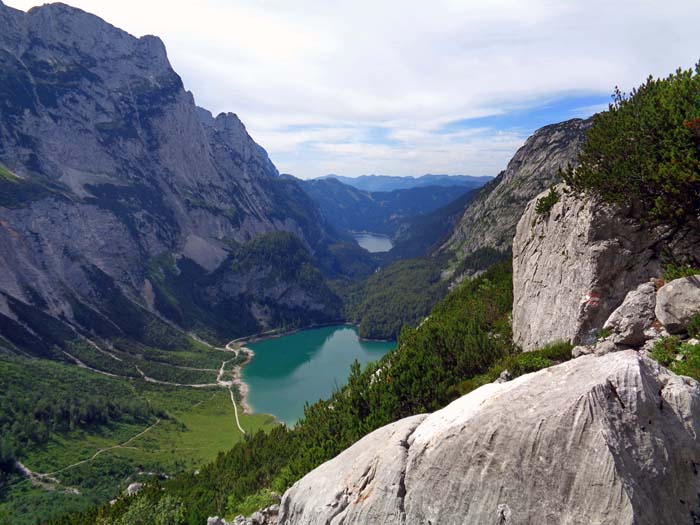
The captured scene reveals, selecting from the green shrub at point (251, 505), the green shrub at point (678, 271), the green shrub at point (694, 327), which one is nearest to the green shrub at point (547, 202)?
the green shrub at point (678, 271)

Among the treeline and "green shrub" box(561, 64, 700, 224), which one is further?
the treeline

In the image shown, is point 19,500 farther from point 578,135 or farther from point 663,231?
point 578,135

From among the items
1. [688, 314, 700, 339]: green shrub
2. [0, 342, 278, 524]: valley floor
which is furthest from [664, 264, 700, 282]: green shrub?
[0, 342, 278, 524]: valley floor

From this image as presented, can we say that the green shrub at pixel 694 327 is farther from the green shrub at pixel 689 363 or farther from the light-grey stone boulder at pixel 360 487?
the light-grey stone boulder at pixel 360 487

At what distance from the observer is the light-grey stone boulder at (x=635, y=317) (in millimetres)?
19062

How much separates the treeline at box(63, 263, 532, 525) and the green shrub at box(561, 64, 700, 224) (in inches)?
378

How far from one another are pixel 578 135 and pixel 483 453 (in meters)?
214

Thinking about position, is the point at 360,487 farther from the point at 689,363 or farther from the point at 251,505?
the point at 251,505

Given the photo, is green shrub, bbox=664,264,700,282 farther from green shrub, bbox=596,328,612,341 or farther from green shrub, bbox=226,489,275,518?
green shrub, bbox=226,489,275,518

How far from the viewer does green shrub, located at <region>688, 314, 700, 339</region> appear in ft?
55.4

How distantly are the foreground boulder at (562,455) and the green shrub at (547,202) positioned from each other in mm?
18907

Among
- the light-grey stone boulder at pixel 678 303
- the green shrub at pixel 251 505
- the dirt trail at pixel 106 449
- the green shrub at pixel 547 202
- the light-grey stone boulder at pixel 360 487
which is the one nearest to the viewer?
the light-grey stone boulder at pixel 360 487

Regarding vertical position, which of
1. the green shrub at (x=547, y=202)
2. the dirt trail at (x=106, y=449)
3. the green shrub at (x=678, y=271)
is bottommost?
the dirt trail at (x=106, y=449)

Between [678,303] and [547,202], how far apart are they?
14498mm
